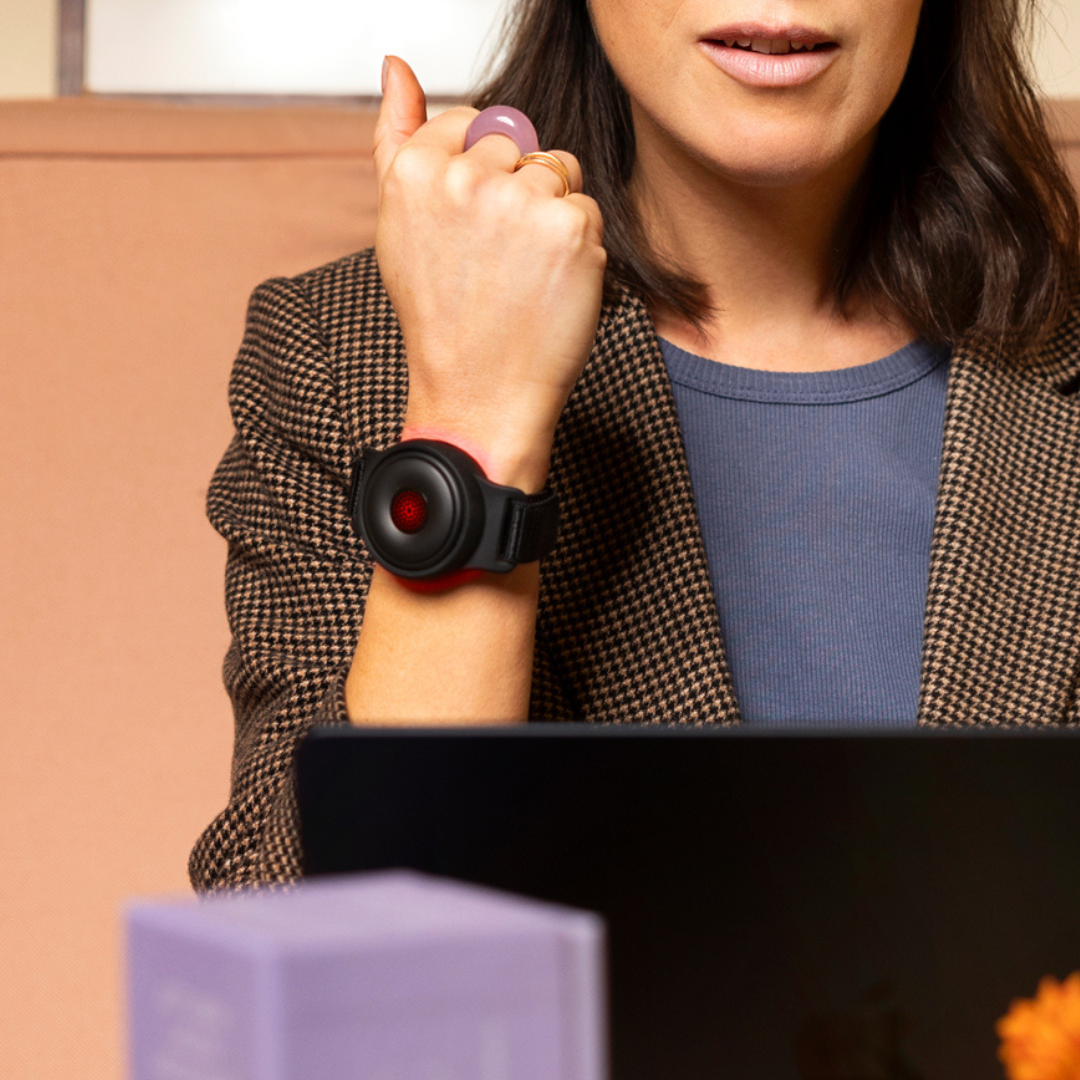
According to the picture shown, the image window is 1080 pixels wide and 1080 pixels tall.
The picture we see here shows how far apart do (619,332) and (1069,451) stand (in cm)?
30

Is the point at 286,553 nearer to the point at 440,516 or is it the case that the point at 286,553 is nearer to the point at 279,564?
the point at 279,564

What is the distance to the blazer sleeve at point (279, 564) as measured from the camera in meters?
0.69

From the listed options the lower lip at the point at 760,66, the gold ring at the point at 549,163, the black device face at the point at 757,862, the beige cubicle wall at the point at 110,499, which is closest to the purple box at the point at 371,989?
the black device face at the point at 757,862

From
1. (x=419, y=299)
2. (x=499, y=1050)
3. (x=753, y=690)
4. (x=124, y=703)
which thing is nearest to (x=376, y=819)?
(x=499, y=1050)

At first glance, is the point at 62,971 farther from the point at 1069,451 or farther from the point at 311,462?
the point at 1069,451

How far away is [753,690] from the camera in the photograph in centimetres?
76

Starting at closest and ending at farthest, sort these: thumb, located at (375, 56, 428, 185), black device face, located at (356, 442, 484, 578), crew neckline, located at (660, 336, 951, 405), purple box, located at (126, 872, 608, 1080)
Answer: purple box, located at (126, 872, 608, 1080), black device face, located at (356, 442, 484, 578), thumb, located at (375, 56, 428, 185), crew neckline, located at (660, 336, 951, 405)

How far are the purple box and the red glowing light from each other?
390mm

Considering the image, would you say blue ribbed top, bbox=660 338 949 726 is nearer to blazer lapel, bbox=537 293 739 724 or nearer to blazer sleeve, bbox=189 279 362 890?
blazer lapel, bbox=537 293 739 724

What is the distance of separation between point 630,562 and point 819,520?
15cm

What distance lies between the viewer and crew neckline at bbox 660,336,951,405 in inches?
33.2

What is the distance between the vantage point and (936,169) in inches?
36.9

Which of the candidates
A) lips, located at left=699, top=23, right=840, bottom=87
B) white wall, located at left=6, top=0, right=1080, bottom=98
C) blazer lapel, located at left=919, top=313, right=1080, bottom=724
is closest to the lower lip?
lips, located at left=699, top=23, right=840, bottom=87

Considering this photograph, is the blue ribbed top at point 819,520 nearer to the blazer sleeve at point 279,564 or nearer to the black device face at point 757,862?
the blazer sleeve at point 279,564
